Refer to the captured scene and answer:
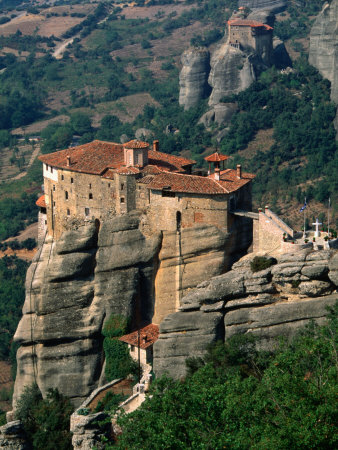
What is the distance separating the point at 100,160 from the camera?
220 ft

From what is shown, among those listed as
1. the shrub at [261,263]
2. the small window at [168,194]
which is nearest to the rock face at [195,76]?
the small window at [168,194]

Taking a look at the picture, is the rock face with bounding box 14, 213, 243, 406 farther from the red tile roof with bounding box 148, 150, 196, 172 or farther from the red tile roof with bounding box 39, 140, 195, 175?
the red tile roof with bounding box 148, 150, 196, 172

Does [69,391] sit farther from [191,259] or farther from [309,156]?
[309,156]

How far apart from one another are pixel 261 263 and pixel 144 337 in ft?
30.2

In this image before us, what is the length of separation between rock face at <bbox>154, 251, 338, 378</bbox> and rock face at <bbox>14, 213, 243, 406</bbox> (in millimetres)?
2458

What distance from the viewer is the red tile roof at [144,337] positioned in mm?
62594

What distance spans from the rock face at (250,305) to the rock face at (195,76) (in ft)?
293

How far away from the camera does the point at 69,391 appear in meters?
65.9

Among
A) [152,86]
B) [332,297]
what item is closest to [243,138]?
[152,86]

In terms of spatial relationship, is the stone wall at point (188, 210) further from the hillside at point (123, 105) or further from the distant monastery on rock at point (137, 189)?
the hillside at point (123, 105)

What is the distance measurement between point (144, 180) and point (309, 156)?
213 feet

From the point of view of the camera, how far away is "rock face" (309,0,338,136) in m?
136

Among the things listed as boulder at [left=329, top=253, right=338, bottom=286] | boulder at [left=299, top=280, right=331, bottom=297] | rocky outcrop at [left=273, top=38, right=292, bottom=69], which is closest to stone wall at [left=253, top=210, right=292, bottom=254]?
boulder at [left=299, top=280, right=331, bottom=297]

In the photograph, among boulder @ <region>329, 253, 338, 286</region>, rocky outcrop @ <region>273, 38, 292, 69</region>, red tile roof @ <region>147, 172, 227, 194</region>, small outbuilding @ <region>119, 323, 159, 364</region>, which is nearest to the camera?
boulder @ <region>329, 253, 338, 286</region>
